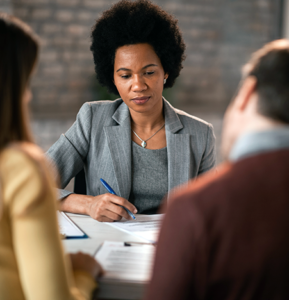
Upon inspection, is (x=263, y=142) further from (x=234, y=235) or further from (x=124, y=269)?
(x=124, y=269)

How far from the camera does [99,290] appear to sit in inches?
33.8

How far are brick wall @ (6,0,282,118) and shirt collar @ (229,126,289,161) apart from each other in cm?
445

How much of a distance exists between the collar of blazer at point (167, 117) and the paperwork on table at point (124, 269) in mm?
771

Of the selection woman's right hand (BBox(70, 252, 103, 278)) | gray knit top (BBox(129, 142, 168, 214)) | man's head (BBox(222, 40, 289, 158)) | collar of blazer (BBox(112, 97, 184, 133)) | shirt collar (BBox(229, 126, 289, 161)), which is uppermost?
man's head (BBox(222, 40, 289, 158))

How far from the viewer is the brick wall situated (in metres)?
5.25

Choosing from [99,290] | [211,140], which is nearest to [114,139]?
[211,140]

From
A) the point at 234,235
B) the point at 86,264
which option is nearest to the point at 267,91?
the point at 234,235

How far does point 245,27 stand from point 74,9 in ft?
9.66

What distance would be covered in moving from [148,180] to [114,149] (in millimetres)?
218

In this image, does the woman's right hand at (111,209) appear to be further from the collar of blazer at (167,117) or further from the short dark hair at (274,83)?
the short dark hair at (274,83)

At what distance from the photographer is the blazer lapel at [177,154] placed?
161 cm

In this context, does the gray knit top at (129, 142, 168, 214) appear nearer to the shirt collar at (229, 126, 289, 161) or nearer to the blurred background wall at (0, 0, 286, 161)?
the shirt collar at (229, 126, 289, 161)

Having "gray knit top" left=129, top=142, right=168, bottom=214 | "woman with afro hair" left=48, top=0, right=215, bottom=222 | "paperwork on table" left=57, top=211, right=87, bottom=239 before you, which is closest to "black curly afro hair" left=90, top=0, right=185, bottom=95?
"woman with afro hair" left=48, top=0, right=215, bottom=222

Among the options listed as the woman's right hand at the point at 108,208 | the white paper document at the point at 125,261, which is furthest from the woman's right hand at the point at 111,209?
the white paper document at the point at 125,261
